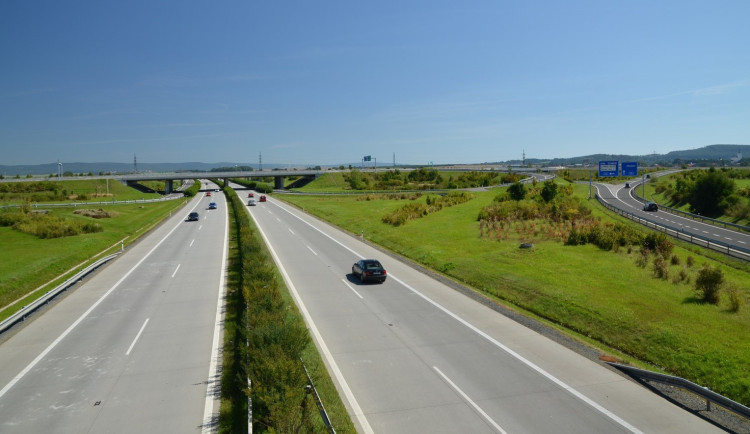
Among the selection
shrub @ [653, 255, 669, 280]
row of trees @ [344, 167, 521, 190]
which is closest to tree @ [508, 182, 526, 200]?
shrub @ [653, 255, 669, 280]

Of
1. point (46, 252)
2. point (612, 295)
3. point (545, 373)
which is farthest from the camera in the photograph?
point (46, 252)

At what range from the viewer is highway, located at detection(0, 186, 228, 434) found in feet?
38.0

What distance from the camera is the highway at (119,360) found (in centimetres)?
1158

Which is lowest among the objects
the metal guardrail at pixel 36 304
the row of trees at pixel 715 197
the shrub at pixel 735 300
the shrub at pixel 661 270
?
the metal guardrail at pixel 36 304

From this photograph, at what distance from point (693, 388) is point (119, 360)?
59.2ft

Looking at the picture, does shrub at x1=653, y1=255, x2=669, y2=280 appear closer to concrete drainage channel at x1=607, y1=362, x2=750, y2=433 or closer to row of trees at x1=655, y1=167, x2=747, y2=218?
concrete drainage channel at x1=607, y1=362, x2=750, y2=433

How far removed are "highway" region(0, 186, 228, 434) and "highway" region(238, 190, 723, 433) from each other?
4.44 meters

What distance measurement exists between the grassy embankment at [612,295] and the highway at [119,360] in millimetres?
14364

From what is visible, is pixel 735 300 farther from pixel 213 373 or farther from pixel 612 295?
pixel 213 373

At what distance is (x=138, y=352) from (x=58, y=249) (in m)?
25.9

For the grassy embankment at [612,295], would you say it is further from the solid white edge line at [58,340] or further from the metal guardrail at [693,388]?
the solid white edge line at [58,340]

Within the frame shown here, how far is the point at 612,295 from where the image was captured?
20938 millimetres

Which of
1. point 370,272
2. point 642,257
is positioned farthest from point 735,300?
point 370,272

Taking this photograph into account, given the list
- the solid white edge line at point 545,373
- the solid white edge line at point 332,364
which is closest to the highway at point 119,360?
the solid white edge line at point 332,364
